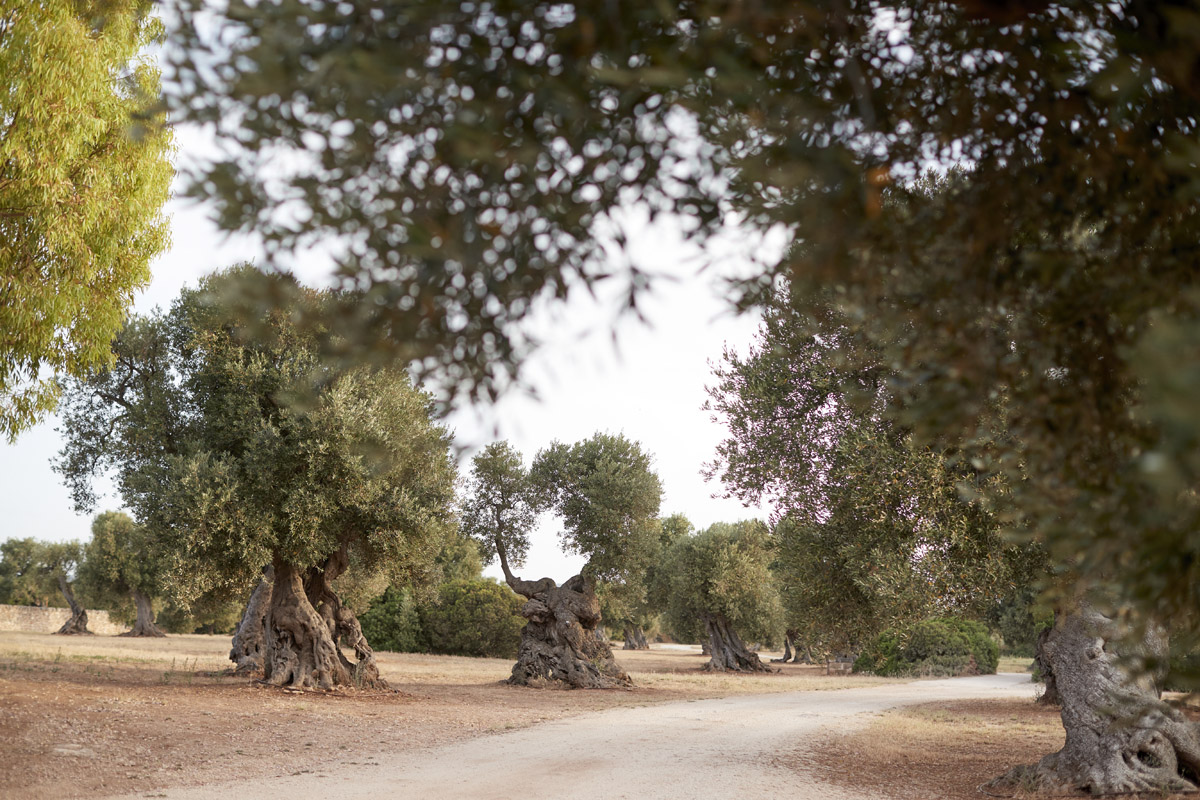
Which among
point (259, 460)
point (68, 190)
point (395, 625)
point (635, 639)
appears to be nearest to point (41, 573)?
point (395, 625)

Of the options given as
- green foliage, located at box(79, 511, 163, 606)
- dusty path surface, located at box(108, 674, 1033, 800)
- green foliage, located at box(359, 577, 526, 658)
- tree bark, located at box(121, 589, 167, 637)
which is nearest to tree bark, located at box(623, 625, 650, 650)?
green foliage, located at box(359, 577, 526, 658)

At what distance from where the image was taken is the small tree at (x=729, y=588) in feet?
144

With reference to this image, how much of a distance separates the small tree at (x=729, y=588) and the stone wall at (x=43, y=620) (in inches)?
1917

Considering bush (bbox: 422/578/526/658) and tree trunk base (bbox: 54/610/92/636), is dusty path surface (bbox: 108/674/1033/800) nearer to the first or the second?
bush (bbox: 422/578/526/658)

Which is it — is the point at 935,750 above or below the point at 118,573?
below

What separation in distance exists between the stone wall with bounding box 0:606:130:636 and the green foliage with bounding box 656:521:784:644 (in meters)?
48.4

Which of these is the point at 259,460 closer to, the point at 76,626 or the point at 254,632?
the point at 254,632

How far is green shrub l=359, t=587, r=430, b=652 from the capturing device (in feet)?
165

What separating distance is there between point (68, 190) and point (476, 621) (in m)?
41.6

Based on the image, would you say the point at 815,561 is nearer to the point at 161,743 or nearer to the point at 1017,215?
the point at 161,743

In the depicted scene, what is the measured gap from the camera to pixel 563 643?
2767 centimetres

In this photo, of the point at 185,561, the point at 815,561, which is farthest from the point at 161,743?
the point at 815,561

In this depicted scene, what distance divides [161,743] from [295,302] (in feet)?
36.6

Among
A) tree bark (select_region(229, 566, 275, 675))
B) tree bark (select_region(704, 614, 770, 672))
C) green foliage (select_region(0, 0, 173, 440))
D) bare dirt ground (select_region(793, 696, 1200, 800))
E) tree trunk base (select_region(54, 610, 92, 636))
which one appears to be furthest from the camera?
tree trunk base (select_region(54, 610, 92, 636))
